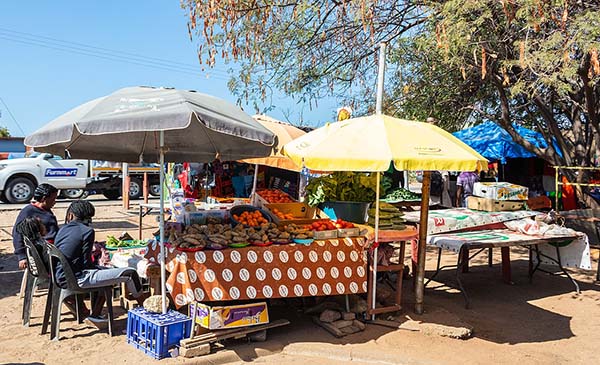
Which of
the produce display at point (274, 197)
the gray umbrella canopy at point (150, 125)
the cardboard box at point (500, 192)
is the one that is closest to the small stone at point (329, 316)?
the gray umbrella canopy at point (150, 125)

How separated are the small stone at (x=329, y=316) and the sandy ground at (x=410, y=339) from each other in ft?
0.47

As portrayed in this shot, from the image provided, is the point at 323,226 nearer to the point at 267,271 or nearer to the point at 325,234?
the point at 325,234

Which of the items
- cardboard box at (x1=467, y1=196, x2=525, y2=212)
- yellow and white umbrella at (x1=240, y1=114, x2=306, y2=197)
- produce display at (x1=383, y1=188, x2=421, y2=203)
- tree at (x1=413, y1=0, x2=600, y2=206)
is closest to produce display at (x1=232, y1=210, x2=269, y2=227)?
yellow and white umbrella at (x1=240, y1=114, x2=306, y2=197)

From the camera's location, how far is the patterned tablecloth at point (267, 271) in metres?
4.86

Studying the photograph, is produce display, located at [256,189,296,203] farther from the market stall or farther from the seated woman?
the seated woman

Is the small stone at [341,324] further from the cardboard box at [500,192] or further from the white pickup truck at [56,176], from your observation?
the white pickup truck at [56,176]

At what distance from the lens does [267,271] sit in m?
5.21

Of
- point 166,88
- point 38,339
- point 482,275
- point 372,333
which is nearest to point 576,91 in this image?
point 482,275

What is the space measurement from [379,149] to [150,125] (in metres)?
2.16

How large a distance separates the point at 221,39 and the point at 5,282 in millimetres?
5550

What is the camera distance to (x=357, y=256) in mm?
5789

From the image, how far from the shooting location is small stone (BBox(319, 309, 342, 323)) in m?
5.62

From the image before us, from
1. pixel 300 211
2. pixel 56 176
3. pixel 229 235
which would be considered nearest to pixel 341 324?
pixel 229 235

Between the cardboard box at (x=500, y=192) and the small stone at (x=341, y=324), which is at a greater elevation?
the cardboard box at (x=500, y=192)
